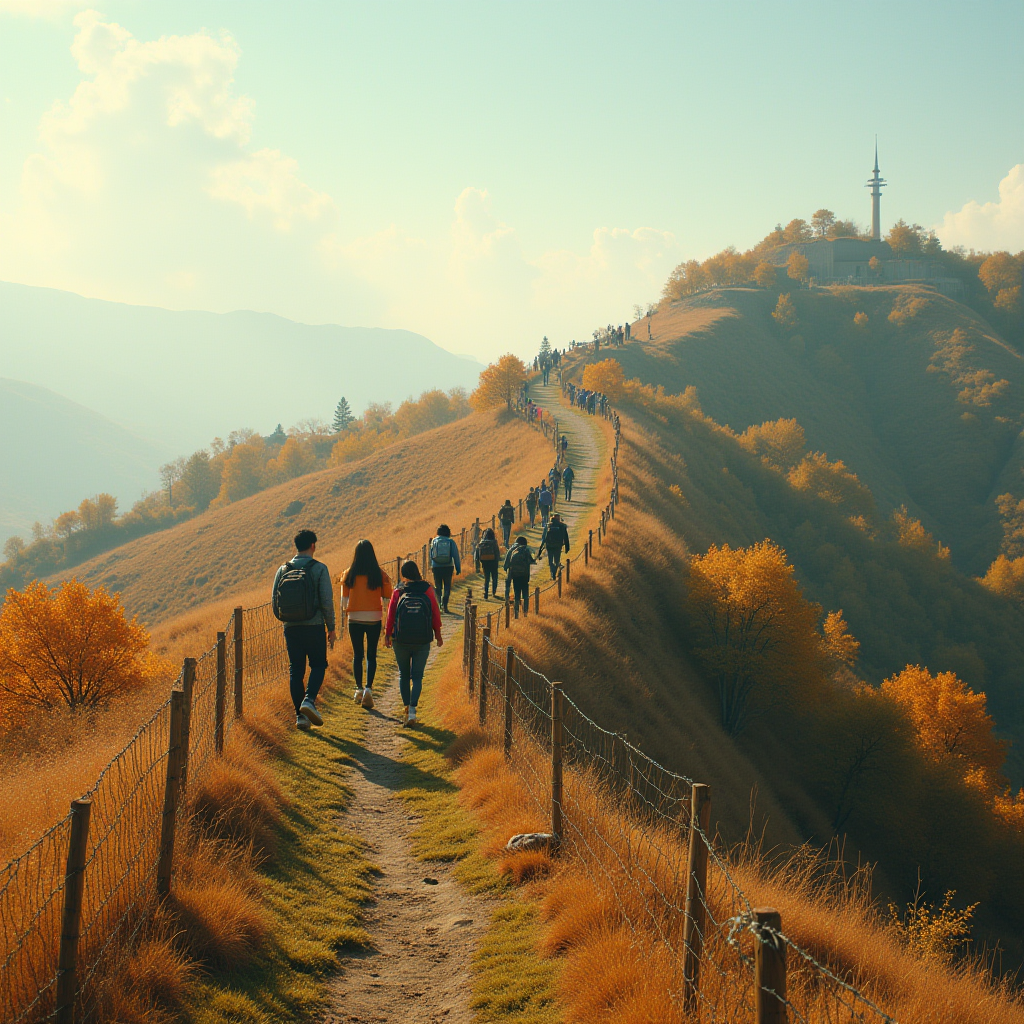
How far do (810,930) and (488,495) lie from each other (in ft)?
130

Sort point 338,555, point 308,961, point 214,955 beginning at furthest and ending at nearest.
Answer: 1. point 338,555
2. point 308,961
3. point 214,955

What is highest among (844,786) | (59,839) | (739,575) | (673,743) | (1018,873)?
(59,839)

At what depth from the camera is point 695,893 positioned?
389 cm

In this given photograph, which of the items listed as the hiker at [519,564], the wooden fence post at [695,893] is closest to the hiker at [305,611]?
the wooden fence post at [695,893]

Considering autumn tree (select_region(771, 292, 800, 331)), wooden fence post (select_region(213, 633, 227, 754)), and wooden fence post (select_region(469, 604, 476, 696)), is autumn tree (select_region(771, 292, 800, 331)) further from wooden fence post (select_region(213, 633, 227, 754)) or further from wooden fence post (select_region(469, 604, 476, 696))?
wooden fence post (select_region(213, 633, 227, 754))

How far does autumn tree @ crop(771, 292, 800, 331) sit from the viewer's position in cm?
13750

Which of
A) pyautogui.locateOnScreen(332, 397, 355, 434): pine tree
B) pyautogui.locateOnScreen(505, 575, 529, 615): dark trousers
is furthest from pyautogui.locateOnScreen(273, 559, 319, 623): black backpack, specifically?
pyautogui.locateOnScreen(332, 397, 355, 434): pine tree

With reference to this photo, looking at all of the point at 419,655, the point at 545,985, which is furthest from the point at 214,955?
the point at 419,655

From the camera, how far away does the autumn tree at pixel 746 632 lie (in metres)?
31.8

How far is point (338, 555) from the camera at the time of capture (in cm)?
3759

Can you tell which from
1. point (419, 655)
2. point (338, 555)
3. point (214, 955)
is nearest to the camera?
point (214, 955)

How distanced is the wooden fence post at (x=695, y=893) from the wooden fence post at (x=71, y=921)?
2.88 m

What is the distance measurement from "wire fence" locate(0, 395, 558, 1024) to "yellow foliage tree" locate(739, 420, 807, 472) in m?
84.2

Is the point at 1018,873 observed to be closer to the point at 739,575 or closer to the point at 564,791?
the point at 739,575
